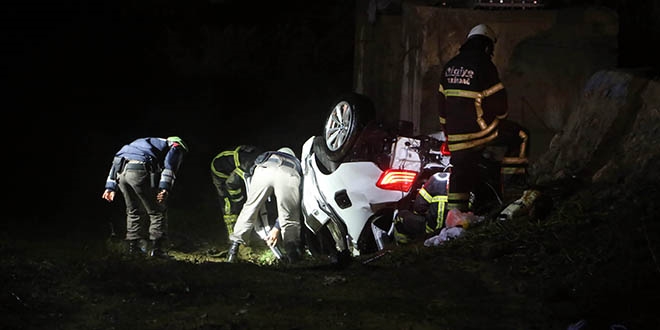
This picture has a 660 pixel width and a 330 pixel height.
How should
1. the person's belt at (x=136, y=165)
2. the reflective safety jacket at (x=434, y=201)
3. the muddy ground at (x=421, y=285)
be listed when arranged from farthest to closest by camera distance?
the person's belt at (x=136, y=165) < the reflective safety jacket at (x=434, y=201) < the muddy ground at (x=421, y=285)

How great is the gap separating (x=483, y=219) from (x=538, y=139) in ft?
8.56

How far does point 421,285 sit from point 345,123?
2977mm

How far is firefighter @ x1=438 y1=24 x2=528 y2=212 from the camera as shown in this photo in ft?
27.5

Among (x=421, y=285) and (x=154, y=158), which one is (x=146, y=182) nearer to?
(x=154, y=158)

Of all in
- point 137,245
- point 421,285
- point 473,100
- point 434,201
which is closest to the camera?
point 421,285

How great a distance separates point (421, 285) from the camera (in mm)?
6723

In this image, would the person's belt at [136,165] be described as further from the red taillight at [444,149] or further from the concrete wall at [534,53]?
the red taillight at [444,149]

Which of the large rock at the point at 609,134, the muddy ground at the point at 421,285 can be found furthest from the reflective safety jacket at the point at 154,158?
the large rock at the point at 609,134

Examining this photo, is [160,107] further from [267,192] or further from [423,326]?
[423,326]

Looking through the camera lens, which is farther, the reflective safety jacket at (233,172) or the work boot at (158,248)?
the work boot at (158,248)

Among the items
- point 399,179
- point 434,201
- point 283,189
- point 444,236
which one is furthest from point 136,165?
point 444,236

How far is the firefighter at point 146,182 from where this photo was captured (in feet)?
36.7

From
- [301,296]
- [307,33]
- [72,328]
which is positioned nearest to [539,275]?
[301,296]

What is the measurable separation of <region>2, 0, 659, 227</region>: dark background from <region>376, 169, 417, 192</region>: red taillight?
20.0 ft
